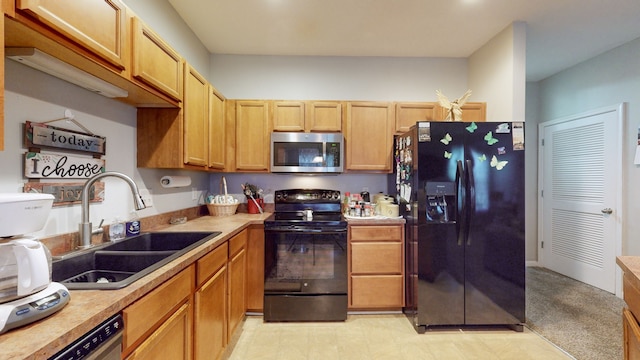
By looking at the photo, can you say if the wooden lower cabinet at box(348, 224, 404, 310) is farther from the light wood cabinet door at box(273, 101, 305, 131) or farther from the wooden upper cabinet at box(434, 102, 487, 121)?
the wooden upper cabinet at box(434, 102, 487, 121)

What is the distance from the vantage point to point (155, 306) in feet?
3.62

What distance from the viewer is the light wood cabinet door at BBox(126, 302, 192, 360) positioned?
1.05 metres

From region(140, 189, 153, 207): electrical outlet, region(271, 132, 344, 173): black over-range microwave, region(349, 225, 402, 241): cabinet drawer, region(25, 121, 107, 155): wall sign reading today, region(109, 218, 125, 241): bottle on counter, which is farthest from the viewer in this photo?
region(271, 132, 344, 173): black over-range microwave

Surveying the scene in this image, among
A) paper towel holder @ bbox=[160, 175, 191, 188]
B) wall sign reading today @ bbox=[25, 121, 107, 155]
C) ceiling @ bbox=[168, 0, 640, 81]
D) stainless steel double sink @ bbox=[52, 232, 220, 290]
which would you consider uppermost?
ceiling @ bbox=[168, 0, 640, 81]

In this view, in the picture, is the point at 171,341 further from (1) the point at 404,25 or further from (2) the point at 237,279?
(1) the point at 404,25

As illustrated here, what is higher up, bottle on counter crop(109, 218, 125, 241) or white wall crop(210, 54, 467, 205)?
white wall crop(210, 54, 467, 205)

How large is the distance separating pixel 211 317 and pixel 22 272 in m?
1.09

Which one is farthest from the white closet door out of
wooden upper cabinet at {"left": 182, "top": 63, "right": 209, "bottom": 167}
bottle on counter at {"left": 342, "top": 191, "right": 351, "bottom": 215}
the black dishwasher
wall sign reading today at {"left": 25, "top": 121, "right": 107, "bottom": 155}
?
wall sign reading today at {"left": 25, "top": 121, "right": 107, "bottom": 155}

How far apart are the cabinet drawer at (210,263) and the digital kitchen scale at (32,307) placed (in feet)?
2.22

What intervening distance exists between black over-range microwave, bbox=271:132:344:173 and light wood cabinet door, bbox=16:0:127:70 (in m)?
1.62

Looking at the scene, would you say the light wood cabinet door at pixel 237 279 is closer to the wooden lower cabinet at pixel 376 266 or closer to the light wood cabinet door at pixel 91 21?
the wooden lower cabinet at pixel 376 266

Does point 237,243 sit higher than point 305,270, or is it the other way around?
point 237,243

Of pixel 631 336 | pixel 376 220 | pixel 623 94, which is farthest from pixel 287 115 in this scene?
pixel 623 94

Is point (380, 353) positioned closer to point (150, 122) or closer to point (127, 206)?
point (127, 206)
